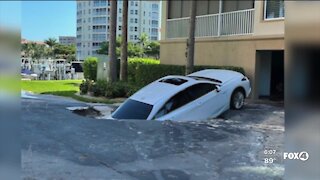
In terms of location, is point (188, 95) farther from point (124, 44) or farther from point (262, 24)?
point (124, 44)

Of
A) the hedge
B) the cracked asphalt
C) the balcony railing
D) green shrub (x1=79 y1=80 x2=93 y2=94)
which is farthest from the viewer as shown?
green shrub (x1=79 y1=80 x2=93 y2=94)

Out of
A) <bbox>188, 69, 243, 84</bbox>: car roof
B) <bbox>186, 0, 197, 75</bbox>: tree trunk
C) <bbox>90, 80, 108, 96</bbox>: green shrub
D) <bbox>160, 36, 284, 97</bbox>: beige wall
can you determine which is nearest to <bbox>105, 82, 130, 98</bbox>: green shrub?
<bbox>90, 80, 108, 96</bbox>: green shrub

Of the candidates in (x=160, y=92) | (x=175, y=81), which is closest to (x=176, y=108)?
(x=160, y=92)

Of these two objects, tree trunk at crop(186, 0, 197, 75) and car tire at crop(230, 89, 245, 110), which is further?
tree trunk at crop(186, 0, 197, 75)

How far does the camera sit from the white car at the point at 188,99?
8430 millimetres

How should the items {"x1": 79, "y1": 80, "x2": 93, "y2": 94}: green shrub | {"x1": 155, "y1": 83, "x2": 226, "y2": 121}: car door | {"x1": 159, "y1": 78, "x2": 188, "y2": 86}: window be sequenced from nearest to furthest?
{"x1": 155, "y1": 83, "x2": 226, "y2": 121}: car door
{"x1": 159, "y1": 78, "x2": 188, "y2": 86}: window
{"x1": 79, "y1": 80, "x2": 93, "y2": 94}: green shrub

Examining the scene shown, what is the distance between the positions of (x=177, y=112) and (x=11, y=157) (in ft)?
23.2

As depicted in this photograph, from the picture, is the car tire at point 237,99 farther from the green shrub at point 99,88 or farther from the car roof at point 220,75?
the green shrub at point 99,88

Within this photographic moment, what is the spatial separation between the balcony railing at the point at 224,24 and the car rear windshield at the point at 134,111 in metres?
6.45

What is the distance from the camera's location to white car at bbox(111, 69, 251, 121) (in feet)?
27.7

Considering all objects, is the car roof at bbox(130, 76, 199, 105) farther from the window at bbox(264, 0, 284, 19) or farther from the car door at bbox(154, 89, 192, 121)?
the window at bbox(264, 0, 284, 19)

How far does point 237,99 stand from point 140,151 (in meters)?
5.20

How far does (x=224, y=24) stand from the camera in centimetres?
1471

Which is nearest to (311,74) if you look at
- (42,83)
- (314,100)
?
(314,100)
